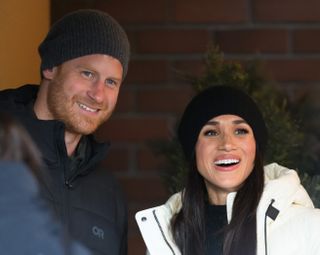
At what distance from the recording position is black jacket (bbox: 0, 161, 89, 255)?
128 cm

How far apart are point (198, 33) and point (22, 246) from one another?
300 cm

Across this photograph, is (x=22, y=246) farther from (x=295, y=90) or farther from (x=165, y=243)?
(x=295, y=90)

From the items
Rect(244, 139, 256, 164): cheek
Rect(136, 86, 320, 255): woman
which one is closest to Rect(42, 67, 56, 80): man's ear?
Rect(136, 86, 320, 255): woman

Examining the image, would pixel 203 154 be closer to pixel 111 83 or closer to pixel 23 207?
pixel 111 83

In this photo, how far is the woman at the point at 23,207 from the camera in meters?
1.28

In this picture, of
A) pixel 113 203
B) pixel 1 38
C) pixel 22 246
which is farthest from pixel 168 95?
pixel 22 246

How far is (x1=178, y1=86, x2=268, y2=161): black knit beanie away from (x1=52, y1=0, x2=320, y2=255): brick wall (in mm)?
1391

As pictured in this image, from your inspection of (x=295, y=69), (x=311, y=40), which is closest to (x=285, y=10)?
(x=311, y=40)

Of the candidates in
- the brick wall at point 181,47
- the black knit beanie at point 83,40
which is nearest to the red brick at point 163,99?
the brick wall at point 181,47

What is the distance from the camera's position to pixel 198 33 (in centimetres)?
416

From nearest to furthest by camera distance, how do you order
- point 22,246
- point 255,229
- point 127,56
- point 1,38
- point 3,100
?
point 22,246, point 255,229, point 3,100, point 127,56, point 1,38

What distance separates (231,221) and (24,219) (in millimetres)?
1327

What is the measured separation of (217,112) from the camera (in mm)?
2664

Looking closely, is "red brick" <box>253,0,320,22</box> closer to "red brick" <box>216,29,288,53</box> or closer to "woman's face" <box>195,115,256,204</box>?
"red brick" <box>216,29,288,53</box>
